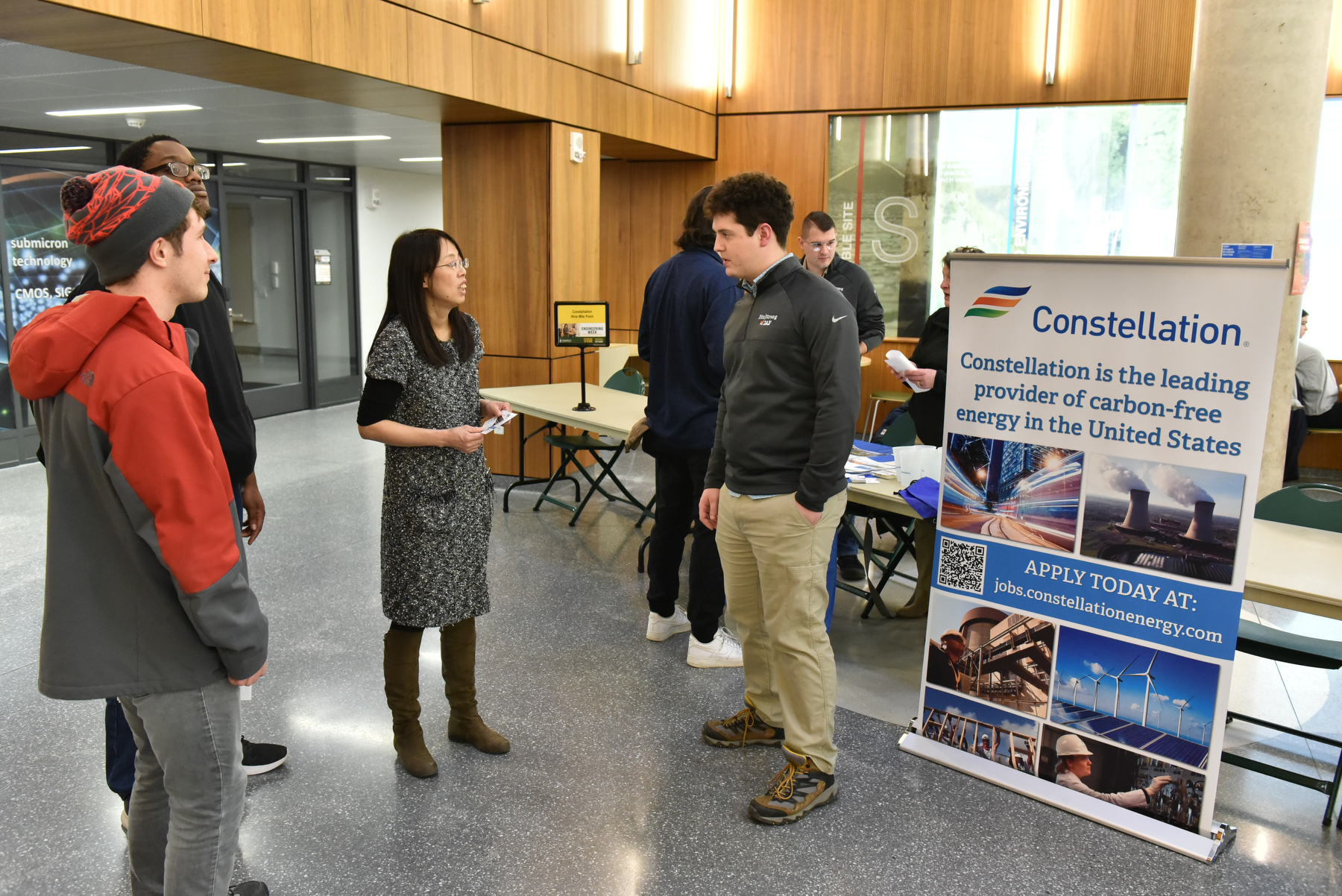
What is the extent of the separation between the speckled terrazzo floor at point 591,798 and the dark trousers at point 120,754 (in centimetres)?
19

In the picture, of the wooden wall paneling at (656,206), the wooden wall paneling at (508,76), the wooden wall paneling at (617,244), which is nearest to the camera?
the wooden wall paneling at (508,76)

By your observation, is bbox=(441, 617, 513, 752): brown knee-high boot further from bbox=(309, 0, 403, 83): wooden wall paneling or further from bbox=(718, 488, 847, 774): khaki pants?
bbox=(309, 0, 403, 83): wooden wall paneling

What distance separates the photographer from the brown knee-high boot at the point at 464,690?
3.00 m

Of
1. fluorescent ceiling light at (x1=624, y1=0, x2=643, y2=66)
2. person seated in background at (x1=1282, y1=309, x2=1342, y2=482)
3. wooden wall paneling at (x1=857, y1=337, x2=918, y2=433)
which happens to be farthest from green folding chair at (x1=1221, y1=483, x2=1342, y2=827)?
fluorescent ceiling light at (x1=624, y1=0, x2=643, y2=66)

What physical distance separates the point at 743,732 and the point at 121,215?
2.38 metres

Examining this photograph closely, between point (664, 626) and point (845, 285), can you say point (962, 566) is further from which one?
point (845, 285)

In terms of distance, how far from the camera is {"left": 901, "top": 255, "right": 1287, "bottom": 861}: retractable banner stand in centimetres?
252

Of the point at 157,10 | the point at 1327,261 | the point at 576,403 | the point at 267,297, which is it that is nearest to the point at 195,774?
the point at 157,10

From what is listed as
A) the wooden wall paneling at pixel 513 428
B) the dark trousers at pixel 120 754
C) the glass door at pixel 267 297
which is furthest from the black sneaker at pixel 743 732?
the glass door at pixel 267 297

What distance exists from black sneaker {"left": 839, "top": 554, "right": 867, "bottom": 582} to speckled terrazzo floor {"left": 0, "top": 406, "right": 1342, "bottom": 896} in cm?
56

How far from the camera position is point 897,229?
336 inches

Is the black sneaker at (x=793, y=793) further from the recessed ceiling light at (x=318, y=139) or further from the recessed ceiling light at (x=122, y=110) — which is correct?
the recessed ceiling light at (x=318, y=139)

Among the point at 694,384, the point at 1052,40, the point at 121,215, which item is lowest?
the point at 694,384

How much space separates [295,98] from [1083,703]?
5823mm
